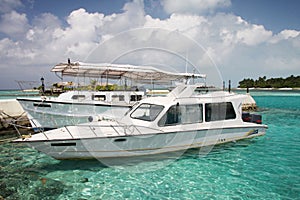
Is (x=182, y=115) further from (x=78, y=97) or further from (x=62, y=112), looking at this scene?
(x=78, y=97)

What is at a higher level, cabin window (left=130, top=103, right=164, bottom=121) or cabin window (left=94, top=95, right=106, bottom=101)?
cabin window (left=94, top=95, right=106, bottom=101)

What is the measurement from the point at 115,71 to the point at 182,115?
686 centimetres

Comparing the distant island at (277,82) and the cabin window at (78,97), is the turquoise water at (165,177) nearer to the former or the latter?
the cabin window at (78,97)

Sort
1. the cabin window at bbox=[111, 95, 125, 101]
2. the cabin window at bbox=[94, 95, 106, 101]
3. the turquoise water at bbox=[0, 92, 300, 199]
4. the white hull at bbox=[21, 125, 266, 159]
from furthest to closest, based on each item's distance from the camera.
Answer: the cabin window at bbox=[111, 95, 125, 101] < the cabin window at bbox=[94, 95, 106, 101] < the white hull at bbox=[21, 125, 266, 159] < the turquoise water at bbox=[0, 92, 300, 199]

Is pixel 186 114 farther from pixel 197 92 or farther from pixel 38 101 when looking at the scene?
pixel 38 101

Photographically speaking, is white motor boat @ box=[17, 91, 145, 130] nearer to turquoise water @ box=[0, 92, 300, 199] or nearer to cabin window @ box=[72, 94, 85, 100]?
cabin window @ box=[72, 94, 85, 100]

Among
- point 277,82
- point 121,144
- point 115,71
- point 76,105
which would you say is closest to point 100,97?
point 76,105

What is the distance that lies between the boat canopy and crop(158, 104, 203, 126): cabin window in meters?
4.92

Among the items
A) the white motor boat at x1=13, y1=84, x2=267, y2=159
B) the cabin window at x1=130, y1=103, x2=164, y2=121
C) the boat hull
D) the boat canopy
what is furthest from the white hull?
the boat canopy

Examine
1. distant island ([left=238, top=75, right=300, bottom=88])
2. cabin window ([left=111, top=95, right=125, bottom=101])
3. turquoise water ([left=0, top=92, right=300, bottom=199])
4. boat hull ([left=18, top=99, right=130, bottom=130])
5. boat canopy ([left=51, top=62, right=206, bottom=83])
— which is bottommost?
turquoise water ([left=0, top=92, right=300, bottom=199])

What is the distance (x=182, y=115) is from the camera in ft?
26.5

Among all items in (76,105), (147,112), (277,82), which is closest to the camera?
(147,112)

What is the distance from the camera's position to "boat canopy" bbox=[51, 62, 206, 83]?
12141 millimetres

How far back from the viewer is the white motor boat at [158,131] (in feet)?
22.3
